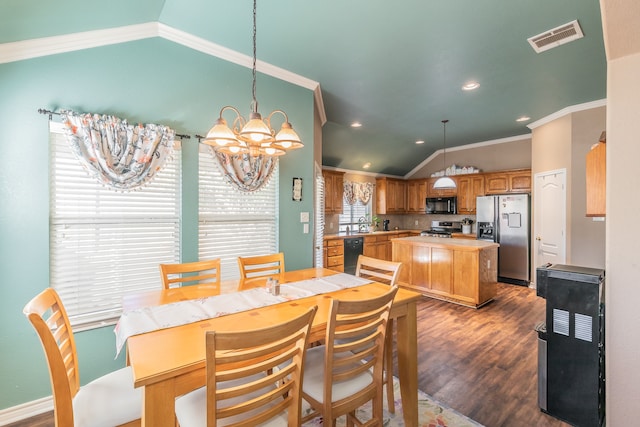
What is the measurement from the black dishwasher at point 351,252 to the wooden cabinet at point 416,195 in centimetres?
225

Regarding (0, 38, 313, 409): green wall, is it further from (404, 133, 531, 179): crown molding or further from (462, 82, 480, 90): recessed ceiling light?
(404, 133, 531, 179): crown molding

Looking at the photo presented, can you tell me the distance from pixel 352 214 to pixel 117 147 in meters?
5.56

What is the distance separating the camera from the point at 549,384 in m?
2.02

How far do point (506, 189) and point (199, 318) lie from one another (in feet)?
21.0

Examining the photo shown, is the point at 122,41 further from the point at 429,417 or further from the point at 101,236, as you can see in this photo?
the point at 429,417

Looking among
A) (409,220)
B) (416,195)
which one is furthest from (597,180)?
(409,220)

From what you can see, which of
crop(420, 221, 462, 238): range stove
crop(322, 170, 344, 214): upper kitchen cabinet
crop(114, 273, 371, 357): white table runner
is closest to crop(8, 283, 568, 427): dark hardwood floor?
crop(114, 273, 371, 357): white table runner

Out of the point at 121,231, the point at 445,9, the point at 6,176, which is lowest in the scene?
the point at 121,231

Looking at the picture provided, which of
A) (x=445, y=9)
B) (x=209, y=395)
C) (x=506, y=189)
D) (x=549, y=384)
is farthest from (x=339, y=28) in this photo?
(x=506, y=189)

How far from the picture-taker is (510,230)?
5477 mm

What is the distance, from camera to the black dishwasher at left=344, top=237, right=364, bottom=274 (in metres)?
6.03

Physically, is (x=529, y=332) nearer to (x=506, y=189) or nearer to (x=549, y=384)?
(x=549, y=384)

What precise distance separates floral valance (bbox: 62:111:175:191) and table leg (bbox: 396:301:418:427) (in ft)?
7.53

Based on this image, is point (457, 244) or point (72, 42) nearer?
point (72, 42)
